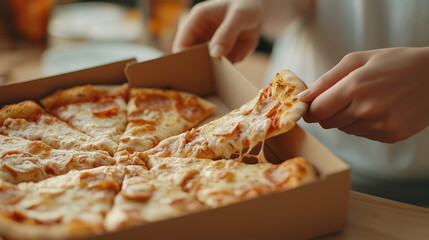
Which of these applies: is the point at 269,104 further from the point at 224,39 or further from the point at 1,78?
the point at 1,78

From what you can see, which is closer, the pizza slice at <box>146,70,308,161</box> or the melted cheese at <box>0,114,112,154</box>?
the pizza slice at <box>146,70,308,161</box>

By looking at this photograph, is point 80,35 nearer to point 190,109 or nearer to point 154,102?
point 154,102

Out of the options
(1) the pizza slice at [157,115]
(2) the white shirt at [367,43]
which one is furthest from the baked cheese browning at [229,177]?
(2) the white shirt at [367,43]

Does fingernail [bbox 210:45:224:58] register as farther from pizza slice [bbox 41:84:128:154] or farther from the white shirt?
the white shirt

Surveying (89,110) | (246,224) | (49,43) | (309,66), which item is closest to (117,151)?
(89,110)

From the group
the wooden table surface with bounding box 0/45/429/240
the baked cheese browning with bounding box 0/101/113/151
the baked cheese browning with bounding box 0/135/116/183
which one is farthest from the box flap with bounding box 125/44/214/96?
the wooden table surface with bounding box 0/45/429/240
